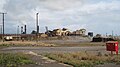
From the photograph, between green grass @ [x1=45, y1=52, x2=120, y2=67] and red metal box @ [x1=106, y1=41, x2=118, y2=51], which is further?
red metal box @ [x1=106, y1=41, x2=118, y2=51]

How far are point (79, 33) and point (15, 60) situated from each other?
161920 millimetres

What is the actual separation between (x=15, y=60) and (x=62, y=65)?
293 cm

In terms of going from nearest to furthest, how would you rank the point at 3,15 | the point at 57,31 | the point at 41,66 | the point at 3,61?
1. the point at 41,66
2. the point at 3,61
3. the point at 3,15
4. the point at 57,31

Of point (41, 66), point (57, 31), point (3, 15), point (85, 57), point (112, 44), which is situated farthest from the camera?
point (57, 31)

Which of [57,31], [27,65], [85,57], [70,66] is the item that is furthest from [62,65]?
[57,31]

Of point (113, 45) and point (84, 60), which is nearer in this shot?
point (84, 60)

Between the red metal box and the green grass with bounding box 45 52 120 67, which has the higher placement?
the red metal box

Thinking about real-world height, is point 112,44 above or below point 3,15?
below

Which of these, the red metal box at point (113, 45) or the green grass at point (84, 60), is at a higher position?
the red metal box at point (113, 45)

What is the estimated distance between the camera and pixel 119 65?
58.9 feet

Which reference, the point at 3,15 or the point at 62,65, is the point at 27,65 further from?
the point at 3,15

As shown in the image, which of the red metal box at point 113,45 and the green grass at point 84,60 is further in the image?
the red metal box at point 113,45

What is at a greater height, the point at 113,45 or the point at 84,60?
the point at 113,45

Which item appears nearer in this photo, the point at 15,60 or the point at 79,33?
the point at 15,60
